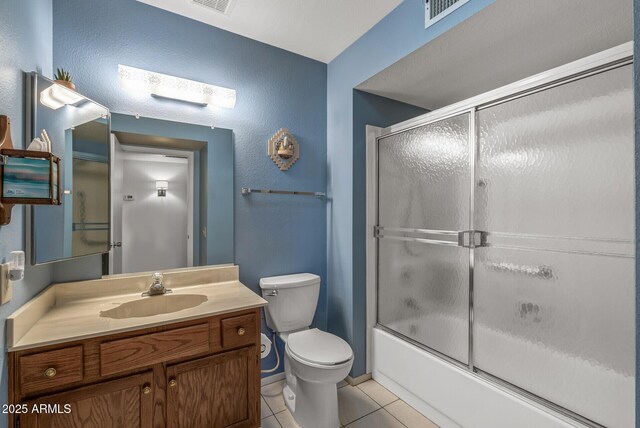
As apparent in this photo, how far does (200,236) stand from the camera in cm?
183

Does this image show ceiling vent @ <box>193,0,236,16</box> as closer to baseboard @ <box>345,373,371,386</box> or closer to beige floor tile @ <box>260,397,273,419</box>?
beige floor tile @ <box>260,397,273,419</box>

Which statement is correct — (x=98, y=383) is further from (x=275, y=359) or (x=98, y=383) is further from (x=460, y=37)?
(x=460, y=37)

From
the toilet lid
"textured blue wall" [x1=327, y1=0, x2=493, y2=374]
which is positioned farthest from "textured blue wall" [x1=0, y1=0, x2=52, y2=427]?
"textured blue wall" [x1=327, y1=0, x2=493, y2=374]

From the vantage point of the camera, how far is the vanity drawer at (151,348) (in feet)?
3.71

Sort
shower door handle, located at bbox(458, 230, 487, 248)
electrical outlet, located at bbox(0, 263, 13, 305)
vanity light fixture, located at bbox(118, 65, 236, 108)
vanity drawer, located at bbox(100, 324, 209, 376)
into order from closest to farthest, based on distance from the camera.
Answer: electrical outlet, located at bbox(0, 263, 13, 305)
vanity drawer, located at bbox(100, 324, 209, 376)
shower door handle, located at bbox(458, 230, 487, 248)
vanity light fixture, located at bbox(118, 65, 236, 108)

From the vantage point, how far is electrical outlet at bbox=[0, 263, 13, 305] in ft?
2.98

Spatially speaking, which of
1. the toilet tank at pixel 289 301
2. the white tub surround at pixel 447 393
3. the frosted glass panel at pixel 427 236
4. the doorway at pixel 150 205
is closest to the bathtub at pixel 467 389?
the white tub surround at pixel 447 393

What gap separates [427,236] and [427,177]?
1.26 ft

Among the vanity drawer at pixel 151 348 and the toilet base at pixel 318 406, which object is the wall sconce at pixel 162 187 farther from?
the toilet base at pixel 318 406

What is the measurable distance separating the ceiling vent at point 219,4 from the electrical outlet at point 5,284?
1.62 metres

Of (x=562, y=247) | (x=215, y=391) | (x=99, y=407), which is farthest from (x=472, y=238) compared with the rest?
(x=99, y=407)

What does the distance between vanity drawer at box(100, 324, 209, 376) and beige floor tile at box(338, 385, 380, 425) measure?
1018mm

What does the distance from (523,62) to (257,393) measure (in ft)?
7.97

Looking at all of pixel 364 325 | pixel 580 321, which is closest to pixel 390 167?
pixel 364 325
